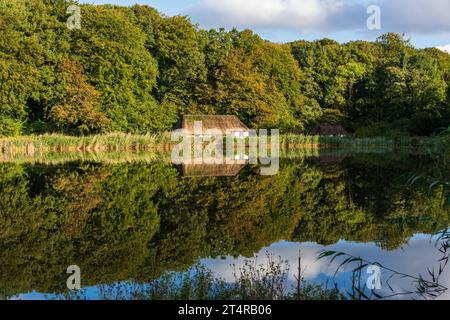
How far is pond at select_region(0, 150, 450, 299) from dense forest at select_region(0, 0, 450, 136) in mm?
24659

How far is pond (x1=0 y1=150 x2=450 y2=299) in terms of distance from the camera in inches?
273

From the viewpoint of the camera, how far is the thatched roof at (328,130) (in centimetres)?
5181

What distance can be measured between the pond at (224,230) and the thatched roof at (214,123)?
2771 centimetres

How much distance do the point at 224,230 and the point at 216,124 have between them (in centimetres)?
3626

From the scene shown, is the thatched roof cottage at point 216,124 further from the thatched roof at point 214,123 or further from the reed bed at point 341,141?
the reed bed at point 341,141

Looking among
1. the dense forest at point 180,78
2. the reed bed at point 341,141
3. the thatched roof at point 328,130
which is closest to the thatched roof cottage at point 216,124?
the dense forest at point 180,78

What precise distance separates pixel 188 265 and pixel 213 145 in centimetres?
3332

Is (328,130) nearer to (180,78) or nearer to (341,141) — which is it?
(341,141)

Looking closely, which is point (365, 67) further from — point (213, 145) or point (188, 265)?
point (188, 265)

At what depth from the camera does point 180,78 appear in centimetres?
4988

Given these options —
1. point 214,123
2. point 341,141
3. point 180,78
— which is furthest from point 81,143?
point 341,141

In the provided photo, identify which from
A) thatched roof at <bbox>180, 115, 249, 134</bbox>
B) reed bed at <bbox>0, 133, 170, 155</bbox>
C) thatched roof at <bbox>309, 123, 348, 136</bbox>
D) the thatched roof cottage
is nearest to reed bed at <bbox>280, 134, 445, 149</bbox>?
the thatched roof cottage

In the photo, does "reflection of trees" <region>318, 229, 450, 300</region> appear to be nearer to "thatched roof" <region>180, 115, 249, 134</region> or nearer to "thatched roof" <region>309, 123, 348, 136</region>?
"thatched roof" <region>180, 115, 249, 134</region>
